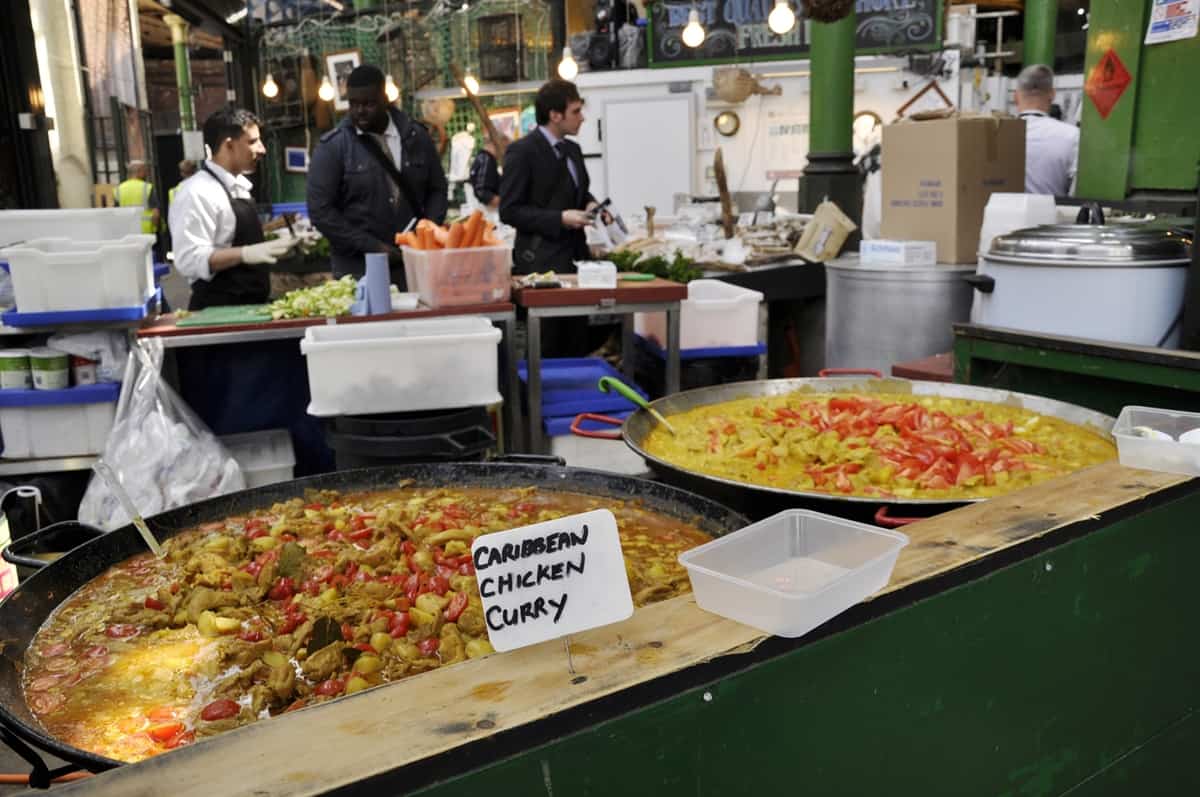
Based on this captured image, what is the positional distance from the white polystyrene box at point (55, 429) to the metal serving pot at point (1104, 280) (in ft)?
13.1

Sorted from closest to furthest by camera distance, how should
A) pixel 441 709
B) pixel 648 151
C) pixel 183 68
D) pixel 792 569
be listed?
pixel 441 709, pixel 792 569, pixel 648 151, pixel 183 68

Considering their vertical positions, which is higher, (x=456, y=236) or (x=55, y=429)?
(x=456, y=236)

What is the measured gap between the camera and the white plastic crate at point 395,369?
10.8 feet

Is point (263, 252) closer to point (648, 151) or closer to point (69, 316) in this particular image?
point (69, 316)

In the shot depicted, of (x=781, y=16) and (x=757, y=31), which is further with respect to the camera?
(x=757, y=31)

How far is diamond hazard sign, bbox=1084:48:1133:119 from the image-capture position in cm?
369

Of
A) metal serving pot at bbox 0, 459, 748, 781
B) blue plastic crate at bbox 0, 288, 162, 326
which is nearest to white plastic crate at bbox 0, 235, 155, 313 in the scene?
blue plastic crate at bbox 0, 288, 162, 326

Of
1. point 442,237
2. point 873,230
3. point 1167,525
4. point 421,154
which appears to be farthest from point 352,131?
point 873,230

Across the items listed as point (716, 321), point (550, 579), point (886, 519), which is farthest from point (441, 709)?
point (716, 321)

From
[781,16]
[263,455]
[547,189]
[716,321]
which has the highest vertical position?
[781,16]

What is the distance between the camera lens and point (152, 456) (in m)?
4.21

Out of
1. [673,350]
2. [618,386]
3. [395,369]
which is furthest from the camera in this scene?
[673,350]

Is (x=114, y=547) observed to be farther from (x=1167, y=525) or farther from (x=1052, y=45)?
(x=1052, y=45)

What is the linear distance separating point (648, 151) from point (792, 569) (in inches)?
547
